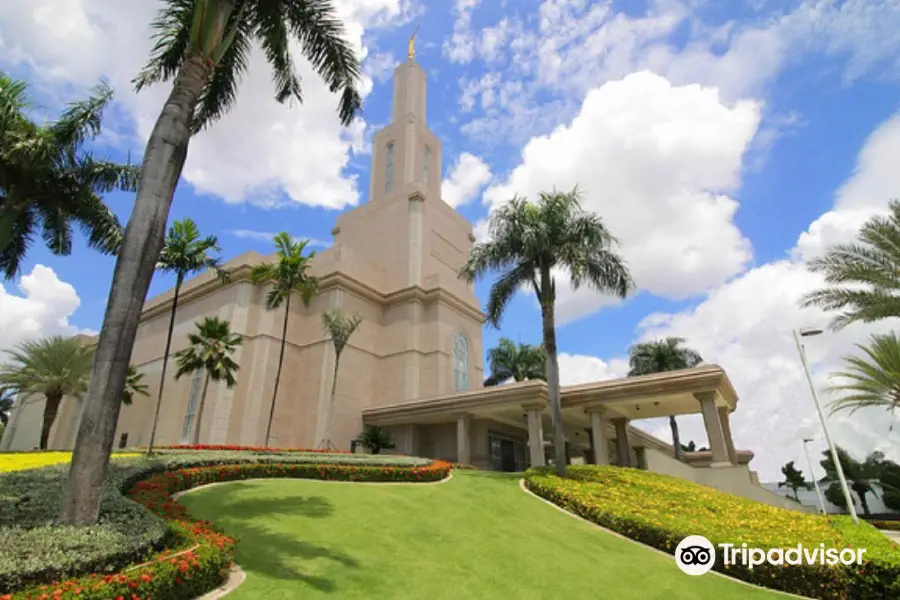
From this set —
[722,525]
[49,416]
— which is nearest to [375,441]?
[49,416]

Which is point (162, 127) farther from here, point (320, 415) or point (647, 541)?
point (320, 415)

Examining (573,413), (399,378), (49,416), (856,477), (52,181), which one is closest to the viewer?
(52,181)

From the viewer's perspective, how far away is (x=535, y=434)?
86.0 feet

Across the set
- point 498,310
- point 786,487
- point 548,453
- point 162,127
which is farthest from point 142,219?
point 786,487

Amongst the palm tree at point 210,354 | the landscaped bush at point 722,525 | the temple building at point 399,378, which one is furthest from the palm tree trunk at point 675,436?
the palm tree at point 210,354

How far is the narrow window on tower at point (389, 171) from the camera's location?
4353cm

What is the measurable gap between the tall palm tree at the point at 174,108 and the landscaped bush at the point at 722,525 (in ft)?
35.8

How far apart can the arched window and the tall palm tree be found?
2619cm

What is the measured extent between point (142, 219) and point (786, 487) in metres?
80.7

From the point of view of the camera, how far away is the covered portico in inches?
892

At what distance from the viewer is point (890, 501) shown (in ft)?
158

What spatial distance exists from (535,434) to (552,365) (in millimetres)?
7830

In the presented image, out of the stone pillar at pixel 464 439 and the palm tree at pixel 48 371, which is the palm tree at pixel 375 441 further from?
the palm tree at pixel 48 371

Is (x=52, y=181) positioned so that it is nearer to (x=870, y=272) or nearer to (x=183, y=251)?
(x=183, y=251)
